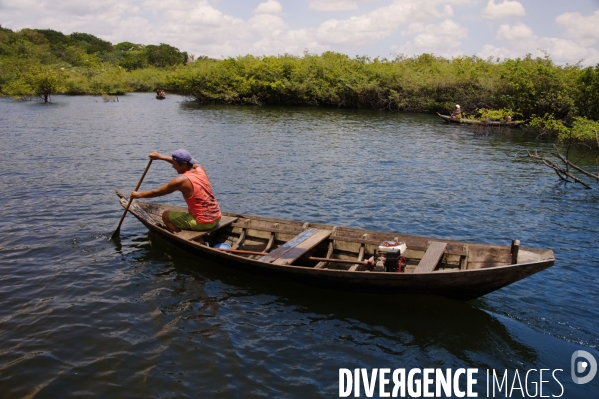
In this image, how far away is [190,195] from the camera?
9711 mm

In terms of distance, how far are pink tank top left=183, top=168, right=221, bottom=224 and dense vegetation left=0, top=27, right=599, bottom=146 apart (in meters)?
23.9

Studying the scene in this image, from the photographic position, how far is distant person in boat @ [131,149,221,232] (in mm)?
9547

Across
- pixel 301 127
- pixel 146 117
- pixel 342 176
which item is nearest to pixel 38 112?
pixel 146 117

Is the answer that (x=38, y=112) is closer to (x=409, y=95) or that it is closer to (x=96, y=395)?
(x=409, y=95)

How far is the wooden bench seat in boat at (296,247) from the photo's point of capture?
339 inches

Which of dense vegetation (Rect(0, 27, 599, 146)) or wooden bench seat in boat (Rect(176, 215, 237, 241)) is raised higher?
dense vegetation (Rect(0, 27, 599, 146))

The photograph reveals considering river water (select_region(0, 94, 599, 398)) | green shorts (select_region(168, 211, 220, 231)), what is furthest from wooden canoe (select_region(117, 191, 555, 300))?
river water (select_region(0, 94, 599, 398))

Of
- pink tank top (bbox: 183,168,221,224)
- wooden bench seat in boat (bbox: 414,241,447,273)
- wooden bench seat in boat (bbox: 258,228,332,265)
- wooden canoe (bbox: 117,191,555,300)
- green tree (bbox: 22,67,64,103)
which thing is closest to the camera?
wooden canoe (bbox: 117,191,555,300)

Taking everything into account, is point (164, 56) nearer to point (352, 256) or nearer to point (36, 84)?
point (36, 84)

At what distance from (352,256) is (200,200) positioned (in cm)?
337

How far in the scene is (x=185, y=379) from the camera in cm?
642

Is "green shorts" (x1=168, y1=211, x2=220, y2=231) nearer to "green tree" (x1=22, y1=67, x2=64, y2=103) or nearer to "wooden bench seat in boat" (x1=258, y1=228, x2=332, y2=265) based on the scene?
"wooden bench seat in boat" (x1=258, y1=228, x2=332, y2=265)

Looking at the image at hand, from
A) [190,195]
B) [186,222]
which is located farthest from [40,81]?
[190,195]

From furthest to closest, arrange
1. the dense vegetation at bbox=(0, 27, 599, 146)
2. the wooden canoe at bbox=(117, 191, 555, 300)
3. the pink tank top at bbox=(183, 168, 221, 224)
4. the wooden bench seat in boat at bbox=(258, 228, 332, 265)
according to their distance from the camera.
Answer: the dense vegetation at bbox=(0, 27, 599, 146) < the pink tank top at bbox=(183, 168, 221, 224) < the wooden bench seat in boat at bbox=(258, 228, 332, 265) < the wooden canoe at bbox=(117, 191, 555, 300)
